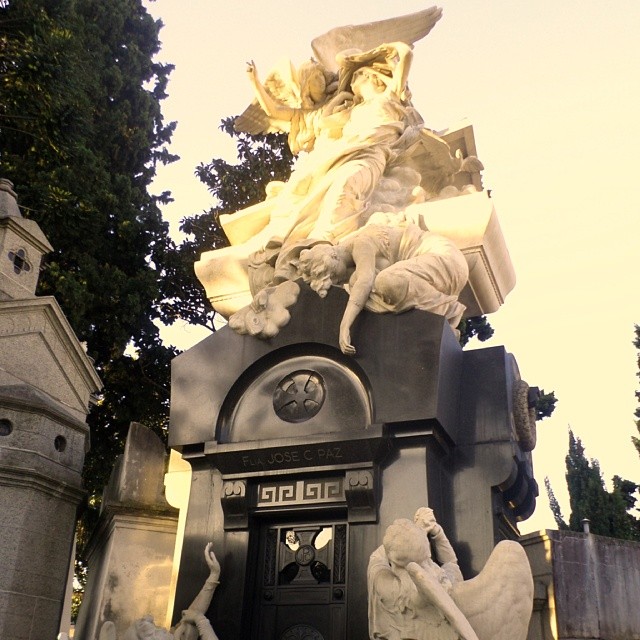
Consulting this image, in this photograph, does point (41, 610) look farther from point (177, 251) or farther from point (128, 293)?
point (177, 251)

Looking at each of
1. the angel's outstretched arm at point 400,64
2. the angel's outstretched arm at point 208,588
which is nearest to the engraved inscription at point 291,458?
the angel's outstretched arm at point 208,588

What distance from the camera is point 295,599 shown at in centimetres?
627

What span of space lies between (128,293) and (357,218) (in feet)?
30.3

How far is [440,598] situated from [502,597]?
400 millimetres

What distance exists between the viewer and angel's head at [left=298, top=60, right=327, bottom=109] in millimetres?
9930

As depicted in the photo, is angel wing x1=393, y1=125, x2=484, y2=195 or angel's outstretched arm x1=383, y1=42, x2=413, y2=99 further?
angel wing x1=393, y1=125, x2=484, y2=195

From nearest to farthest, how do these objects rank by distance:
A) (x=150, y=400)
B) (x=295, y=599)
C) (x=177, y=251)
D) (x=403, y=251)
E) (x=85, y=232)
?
(x=295, y=599) → (x=403, y=251) → (x=85, y=232) → (x=150, y=400) → (x=177, y=251)

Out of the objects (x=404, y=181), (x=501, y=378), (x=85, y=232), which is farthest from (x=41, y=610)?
(x=85, y=232)

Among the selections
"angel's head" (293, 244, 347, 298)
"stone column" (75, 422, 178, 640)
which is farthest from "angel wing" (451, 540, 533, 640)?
"stone column" (75, 422, 178, 640)

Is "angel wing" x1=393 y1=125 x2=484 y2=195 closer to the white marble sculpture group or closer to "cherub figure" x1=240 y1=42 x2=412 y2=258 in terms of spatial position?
"cherub figure" x1=240 y1=42 x2=412 y2=258

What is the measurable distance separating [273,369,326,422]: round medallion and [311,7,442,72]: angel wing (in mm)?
4771

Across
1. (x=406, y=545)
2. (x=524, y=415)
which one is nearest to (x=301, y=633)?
(x=406, y=545)

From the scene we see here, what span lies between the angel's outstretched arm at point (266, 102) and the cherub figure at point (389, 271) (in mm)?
2941

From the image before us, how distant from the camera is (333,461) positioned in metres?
6.35
